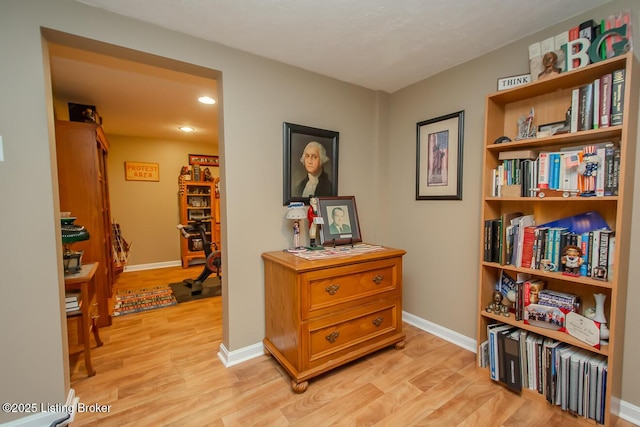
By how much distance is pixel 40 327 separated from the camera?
1453 millimetres

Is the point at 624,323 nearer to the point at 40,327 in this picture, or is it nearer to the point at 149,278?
the point at 40,327

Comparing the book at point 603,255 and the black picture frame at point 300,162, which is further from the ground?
the black picture frame at point 300,162

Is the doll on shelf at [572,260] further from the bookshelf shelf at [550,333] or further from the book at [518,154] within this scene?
the book at [518,154]

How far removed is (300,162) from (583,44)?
1863 millimetres

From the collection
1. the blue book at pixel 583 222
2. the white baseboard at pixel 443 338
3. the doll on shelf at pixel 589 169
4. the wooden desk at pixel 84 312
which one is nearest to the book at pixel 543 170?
the doll on shelf at pixel 589 169

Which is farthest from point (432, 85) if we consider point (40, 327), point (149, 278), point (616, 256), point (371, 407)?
point (149, 278)

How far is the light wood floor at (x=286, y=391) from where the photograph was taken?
1.52m

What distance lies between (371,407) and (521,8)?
2.45 meters

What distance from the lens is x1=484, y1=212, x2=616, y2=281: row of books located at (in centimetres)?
144

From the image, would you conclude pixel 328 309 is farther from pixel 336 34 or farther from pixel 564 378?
pixel 336 34

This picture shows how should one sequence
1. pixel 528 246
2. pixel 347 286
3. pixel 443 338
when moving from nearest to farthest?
pixel 528 246 → pixel 347 286 → pixel 443 338

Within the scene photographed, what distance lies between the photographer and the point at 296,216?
211 cm

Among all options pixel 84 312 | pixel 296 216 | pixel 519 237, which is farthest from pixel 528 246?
pixel 84 312

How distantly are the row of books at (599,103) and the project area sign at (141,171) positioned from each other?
5.45 m
